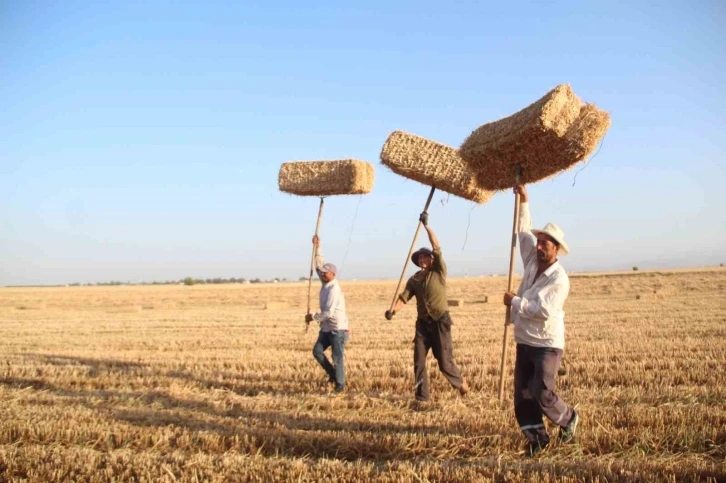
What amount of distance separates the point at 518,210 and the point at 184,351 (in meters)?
9.52

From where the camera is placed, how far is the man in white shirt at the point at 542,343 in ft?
17.8

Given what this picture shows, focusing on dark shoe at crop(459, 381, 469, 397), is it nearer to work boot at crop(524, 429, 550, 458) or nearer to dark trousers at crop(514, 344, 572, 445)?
dark trousers at crop(514, 344, 572, 445)

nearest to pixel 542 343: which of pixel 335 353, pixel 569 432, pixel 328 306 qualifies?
pixel 569 432

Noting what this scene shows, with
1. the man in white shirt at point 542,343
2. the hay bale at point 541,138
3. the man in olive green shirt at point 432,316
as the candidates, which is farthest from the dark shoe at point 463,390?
the hay bale at point 541,138

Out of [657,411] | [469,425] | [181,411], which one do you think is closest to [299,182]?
[181,411]

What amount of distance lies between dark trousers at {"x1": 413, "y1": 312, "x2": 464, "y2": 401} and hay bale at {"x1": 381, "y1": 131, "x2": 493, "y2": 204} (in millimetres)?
2417

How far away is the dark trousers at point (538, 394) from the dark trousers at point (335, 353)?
3.70m

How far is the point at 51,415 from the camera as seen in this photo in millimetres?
7000

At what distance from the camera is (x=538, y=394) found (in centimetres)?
541

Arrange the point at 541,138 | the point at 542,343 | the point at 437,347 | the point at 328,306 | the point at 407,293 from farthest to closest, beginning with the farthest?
the point at 328,306, the point at 407,293, the point at 437,347, the point at 541,138, the point at 542,343

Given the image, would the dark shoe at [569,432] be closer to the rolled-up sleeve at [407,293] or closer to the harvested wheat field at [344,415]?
the harvested wheat field at [344,415]

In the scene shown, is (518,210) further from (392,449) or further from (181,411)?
(181,411)

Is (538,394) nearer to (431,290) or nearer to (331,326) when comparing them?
(431,290)

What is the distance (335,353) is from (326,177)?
392 cm
